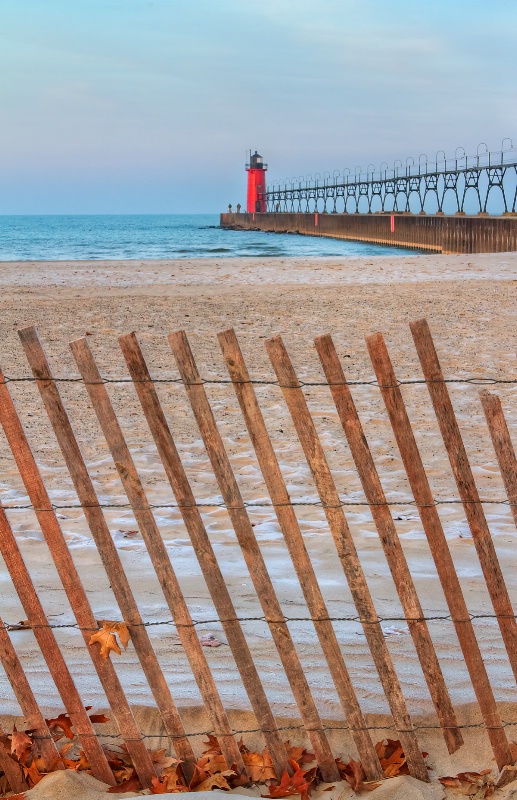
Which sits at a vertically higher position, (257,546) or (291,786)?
(257,546)

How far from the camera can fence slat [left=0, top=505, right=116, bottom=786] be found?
2.88 metres

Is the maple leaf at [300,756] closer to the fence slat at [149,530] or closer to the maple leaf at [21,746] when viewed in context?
the fence slat at [149,530]

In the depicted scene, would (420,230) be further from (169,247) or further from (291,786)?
(291,786)

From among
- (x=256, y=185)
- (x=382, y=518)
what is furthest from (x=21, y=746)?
(x=256, y=185)

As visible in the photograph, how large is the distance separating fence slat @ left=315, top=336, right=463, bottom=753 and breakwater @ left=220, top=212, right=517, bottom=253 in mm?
31271

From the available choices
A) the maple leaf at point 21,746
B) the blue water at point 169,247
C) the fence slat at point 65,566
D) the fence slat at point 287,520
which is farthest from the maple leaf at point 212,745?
the blue water at point 169,247

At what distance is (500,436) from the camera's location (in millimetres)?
2764

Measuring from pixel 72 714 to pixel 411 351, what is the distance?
7676 mm

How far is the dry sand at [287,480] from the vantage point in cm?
346

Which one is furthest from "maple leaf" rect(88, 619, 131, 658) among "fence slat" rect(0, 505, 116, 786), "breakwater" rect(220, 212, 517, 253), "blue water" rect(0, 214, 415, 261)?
"blue water" rect(0, 214, 415, 261)

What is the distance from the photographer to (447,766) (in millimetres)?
2971

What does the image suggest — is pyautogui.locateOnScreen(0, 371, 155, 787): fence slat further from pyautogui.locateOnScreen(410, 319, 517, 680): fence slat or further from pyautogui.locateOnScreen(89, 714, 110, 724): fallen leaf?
pyautogui.locateOnScreen(410, 319, 517, 680): fence slat

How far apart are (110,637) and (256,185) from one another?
334 ft

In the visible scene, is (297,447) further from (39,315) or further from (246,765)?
(39,315)
